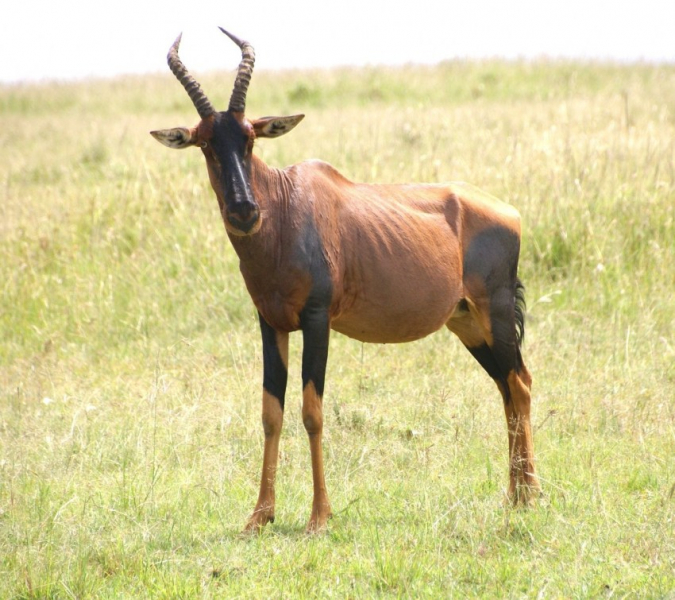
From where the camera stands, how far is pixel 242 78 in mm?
4961

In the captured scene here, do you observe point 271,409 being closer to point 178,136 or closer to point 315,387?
point 315,387

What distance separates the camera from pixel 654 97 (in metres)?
17.4

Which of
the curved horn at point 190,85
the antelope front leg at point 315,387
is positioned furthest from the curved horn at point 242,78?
the antelope front leg at point 315,387

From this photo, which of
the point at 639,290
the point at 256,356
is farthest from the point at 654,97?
the point at 256,356

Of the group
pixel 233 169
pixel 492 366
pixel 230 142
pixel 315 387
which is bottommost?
pixel 492 366

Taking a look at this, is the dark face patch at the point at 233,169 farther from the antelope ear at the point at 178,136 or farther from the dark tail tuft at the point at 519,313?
the dark tail tuft at the point at 519,313

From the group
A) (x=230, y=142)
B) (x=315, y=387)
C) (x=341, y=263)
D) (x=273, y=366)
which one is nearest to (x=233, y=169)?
(x=230, y=142)

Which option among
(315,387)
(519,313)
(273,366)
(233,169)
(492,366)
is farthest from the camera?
(519,313)

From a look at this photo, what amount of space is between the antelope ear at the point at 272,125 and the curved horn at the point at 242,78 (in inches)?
5.0

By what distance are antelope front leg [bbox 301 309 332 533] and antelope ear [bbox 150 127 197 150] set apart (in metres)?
1.09

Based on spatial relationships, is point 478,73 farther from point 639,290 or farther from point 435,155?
point 639,290

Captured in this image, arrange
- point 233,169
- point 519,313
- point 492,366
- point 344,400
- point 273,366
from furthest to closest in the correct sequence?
point 344,400
point 519,313
point 492,366
point 273,366
point 233,169

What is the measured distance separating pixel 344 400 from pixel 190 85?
3039 millimetres

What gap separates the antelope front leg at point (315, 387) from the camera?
16.8 feet
